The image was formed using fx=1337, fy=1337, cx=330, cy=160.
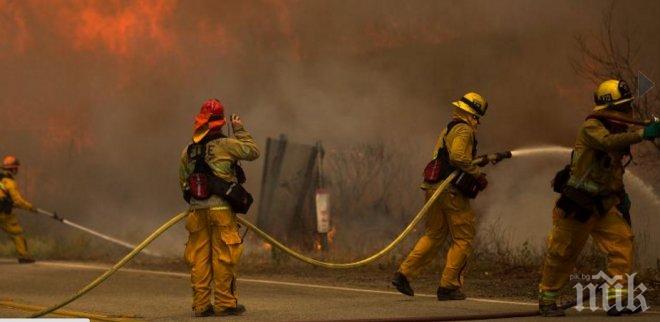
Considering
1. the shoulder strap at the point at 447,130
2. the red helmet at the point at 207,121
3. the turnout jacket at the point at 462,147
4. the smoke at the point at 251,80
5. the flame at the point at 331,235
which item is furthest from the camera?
the smoke at the point at 251,80

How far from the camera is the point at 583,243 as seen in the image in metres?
10.1

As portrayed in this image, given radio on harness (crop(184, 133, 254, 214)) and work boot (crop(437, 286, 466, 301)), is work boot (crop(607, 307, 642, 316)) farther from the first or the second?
radio on harness (crop(184, 133, 254, 214))

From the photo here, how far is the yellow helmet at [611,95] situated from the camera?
1002 centimetres

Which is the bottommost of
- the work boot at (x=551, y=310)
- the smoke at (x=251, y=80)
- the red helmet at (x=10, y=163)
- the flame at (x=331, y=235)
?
the work boot at (x=551, y=310)

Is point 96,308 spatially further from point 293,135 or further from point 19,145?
point 19,145

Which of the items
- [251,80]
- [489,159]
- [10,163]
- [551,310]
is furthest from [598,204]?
[251,80]

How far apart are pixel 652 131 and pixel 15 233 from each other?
12.0 m

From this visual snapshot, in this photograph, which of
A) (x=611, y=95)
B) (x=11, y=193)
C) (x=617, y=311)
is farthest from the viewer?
(x=11, y=193)

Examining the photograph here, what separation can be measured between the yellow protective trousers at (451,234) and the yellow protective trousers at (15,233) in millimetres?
8805

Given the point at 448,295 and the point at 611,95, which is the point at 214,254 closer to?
the point at 448,295

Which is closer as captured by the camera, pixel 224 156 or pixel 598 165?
pixel 598 165

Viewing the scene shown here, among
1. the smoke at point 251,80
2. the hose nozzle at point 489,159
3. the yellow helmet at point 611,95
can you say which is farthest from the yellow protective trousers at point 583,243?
the smoke at point 251,80

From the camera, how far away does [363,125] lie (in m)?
23.3

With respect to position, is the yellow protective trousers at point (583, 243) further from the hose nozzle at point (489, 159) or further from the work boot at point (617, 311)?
the hose nozzle at point (489, 159)
